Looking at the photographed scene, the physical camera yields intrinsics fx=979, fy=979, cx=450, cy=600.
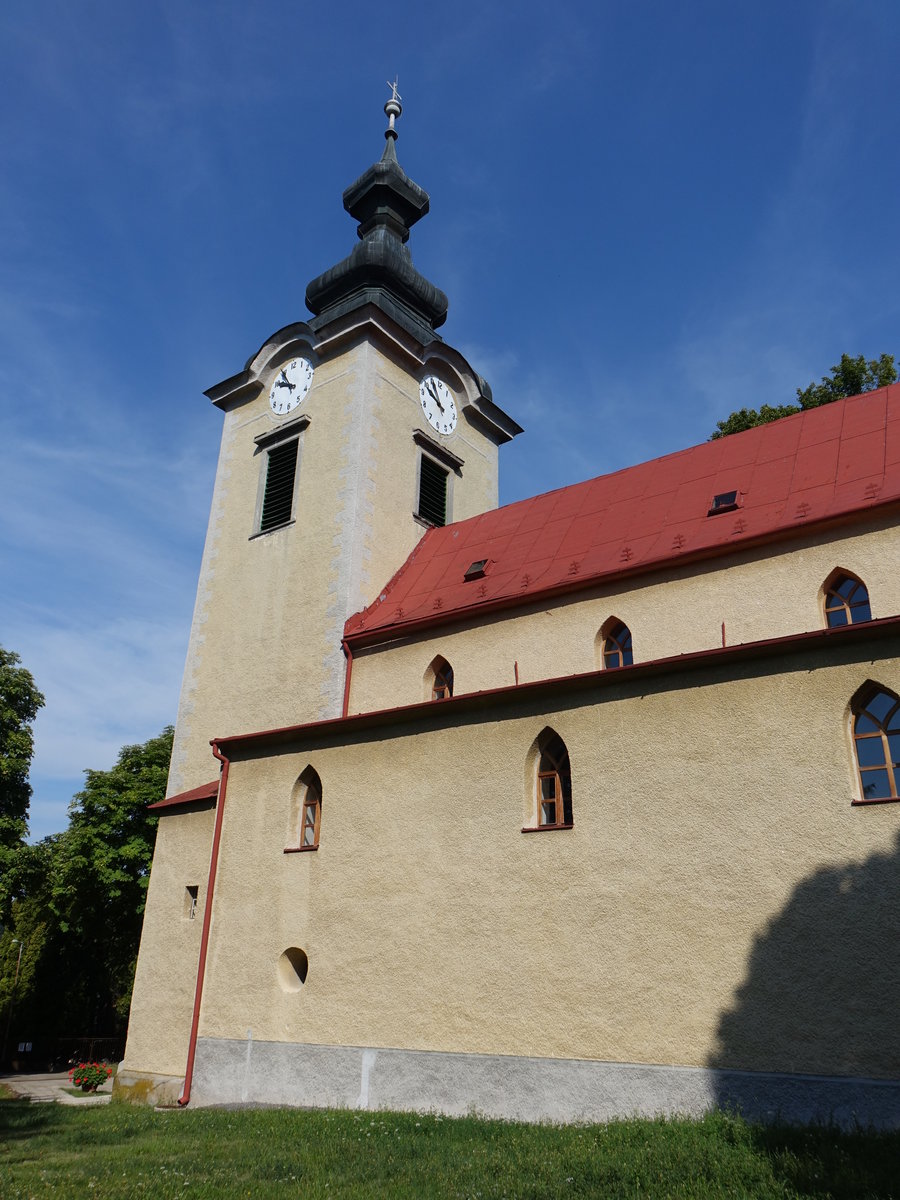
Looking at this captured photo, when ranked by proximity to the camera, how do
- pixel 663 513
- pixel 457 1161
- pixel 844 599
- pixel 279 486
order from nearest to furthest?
pixel 457 1161
pixel 844 599
pixel 663 513
pixel 279 486

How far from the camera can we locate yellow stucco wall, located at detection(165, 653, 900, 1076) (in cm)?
833

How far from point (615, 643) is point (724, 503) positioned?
2520mm

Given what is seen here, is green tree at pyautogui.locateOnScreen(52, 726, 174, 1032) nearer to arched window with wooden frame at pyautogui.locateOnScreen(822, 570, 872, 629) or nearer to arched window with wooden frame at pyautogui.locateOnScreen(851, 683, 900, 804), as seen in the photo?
arched window with wooden frame at pyautogui.locateOnScreen(822, 570, 872, 629)

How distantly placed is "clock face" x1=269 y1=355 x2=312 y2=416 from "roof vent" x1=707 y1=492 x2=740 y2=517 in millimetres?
9969

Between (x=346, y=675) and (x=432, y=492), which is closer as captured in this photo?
(x=346, y=675)

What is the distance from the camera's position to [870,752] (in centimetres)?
871

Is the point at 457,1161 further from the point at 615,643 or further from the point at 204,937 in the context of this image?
the point at 615,643

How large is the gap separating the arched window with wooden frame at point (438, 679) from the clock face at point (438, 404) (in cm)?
731

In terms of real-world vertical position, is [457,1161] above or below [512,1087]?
below

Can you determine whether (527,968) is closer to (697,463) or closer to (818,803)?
(818,803)

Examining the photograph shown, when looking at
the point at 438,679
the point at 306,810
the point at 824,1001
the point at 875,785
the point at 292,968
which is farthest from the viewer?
the point at 438,679

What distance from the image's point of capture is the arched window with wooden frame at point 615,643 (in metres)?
13.6

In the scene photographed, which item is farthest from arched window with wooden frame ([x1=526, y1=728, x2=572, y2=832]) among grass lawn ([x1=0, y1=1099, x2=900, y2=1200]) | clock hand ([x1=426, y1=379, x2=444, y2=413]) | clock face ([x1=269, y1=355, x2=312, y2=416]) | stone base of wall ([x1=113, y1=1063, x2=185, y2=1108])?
clock hand ([x1=426, y1=379, x2=444, y2=413])

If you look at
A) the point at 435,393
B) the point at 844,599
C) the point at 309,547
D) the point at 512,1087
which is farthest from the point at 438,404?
the point at 512,1087
